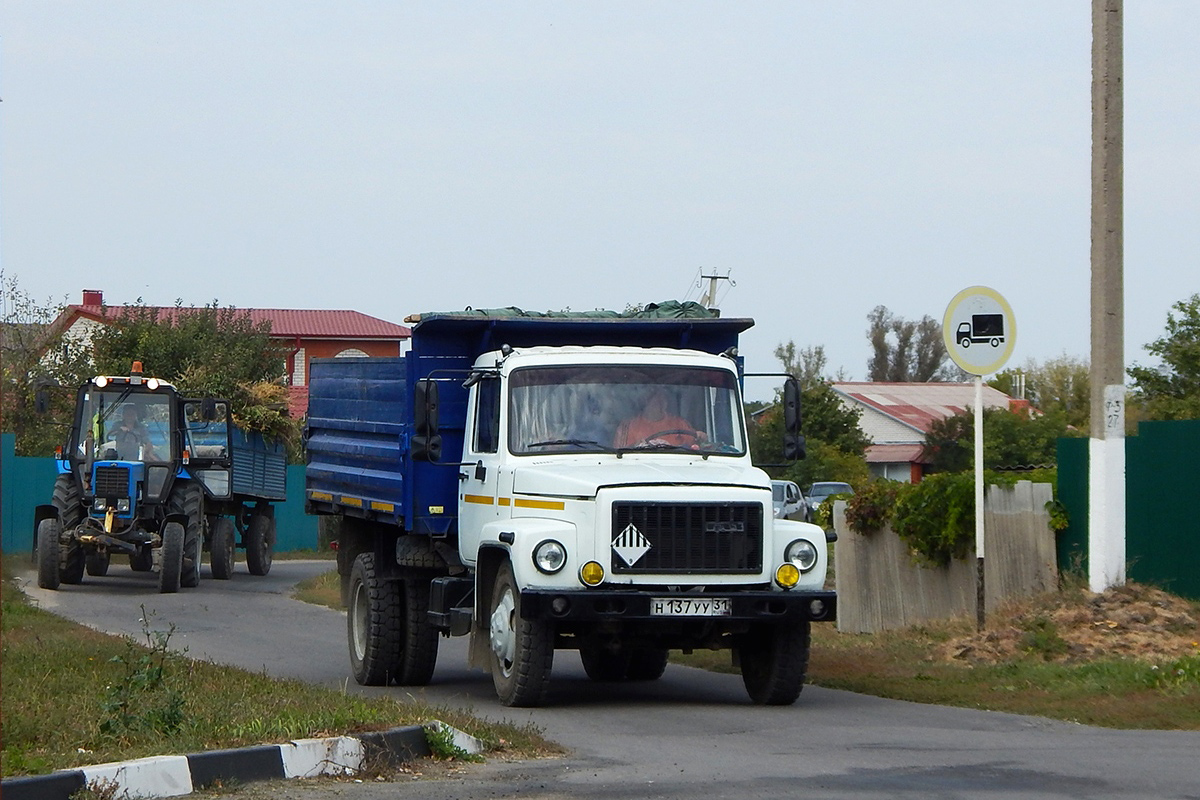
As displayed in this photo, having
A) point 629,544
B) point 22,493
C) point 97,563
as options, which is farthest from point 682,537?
point 22,493

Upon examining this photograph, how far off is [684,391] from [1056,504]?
4.01 metres

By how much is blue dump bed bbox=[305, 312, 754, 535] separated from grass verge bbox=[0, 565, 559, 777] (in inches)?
76.9

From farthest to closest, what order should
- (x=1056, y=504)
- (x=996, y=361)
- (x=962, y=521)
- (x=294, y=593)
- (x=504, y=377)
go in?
(x=294, y=593), (x=962, y=521), (x=1056, y=504), (x=996, y=361), (x=504, y=377)

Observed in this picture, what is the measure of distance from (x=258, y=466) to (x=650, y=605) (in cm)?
2149

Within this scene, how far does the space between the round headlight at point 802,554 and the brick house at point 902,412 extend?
54.9 metres

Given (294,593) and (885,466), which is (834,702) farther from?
(885,466)

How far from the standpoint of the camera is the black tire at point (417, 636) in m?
13.1

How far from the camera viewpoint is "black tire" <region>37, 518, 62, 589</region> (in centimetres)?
2476

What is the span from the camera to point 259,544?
31.0m

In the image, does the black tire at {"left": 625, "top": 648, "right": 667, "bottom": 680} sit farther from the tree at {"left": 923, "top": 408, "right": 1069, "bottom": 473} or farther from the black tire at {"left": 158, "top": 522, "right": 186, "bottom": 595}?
the tree at {"left": 923, "top": 408, "right": 1069, "bottom": 473}

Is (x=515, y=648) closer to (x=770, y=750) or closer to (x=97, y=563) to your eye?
(x=770, y=750)

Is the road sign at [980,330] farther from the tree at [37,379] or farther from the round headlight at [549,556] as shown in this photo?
the tree at [37,379]

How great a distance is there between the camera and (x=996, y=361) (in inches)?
521

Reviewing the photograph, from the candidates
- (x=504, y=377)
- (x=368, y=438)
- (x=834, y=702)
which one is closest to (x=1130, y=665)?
(x=834, y=702)
